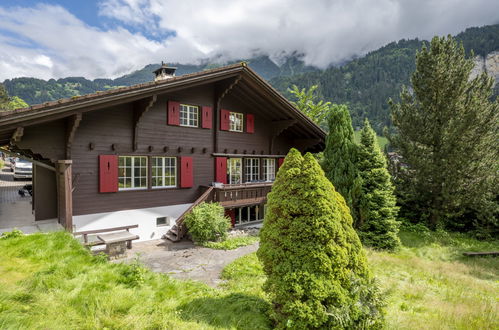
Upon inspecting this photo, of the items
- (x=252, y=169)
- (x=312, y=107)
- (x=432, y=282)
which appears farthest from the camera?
(x=312, y=107)

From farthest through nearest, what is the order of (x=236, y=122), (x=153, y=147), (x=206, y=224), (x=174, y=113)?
1. (x=236, y=122)
2. (x=174, y=113)
3. (x=153, y=147)
4. (x=206, y=224)

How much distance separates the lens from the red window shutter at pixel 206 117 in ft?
43.2

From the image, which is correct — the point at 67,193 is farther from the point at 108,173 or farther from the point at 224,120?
the point at 224,120

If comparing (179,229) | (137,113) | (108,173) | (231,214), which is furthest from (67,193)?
(231,214)

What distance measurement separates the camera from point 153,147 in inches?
457

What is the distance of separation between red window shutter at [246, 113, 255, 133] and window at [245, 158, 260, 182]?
1740 mm

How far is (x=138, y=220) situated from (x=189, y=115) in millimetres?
5416

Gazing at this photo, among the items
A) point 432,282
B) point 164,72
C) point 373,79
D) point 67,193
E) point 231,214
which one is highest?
point 373,79

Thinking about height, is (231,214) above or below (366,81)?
below

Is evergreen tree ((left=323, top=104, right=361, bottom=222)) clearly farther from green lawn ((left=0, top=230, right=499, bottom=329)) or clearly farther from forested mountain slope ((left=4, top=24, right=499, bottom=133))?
forested mountain slope ((left=4, top=24, right=499, bottom=133))

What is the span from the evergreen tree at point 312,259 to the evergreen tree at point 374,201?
8.24 metres

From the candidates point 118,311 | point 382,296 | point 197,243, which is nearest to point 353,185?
point 197,243

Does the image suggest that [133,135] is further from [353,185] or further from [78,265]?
[353,185]

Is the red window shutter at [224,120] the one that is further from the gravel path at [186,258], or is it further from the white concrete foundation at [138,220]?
the gravel path at [186,258]
